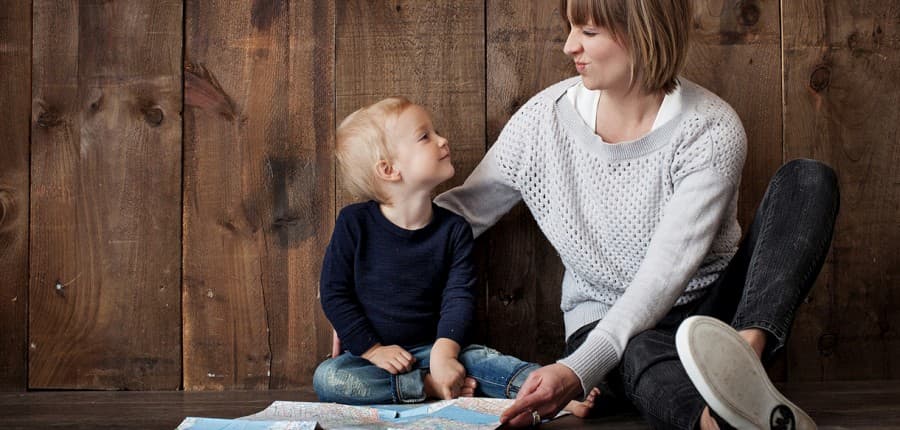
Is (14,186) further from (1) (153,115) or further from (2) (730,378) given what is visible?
(2) (730,378)

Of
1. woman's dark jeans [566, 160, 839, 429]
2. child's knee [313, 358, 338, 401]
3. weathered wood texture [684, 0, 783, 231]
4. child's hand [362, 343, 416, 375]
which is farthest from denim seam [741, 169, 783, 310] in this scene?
child's knee [313, 358, 338, 401]

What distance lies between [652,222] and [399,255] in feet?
1.46

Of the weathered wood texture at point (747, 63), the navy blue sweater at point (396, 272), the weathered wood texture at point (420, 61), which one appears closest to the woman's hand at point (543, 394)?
the navy blue sweater at point (396, 272)

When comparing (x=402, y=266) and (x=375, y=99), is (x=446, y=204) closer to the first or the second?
(x=402, y=266)

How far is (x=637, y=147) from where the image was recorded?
1.35 m

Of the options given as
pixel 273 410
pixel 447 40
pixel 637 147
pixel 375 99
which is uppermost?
pixel 447 40

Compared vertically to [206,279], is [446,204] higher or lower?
higher

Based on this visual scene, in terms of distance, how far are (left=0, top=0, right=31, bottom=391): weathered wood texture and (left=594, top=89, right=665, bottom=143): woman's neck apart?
1.09 metres

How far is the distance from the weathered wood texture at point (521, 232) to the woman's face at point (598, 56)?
0.27 metres

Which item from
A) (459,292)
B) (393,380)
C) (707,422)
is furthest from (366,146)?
(707,422)

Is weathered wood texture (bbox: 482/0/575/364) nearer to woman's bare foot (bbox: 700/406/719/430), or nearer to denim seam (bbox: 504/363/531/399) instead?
denim seam (bbox: 504/363/531/399)

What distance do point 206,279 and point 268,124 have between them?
322 mm

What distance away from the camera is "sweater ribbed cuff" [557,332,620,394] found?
1139 millimetres

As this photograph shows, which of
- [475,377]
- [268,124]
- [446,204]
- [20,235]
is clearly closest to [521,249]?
[446,204]
